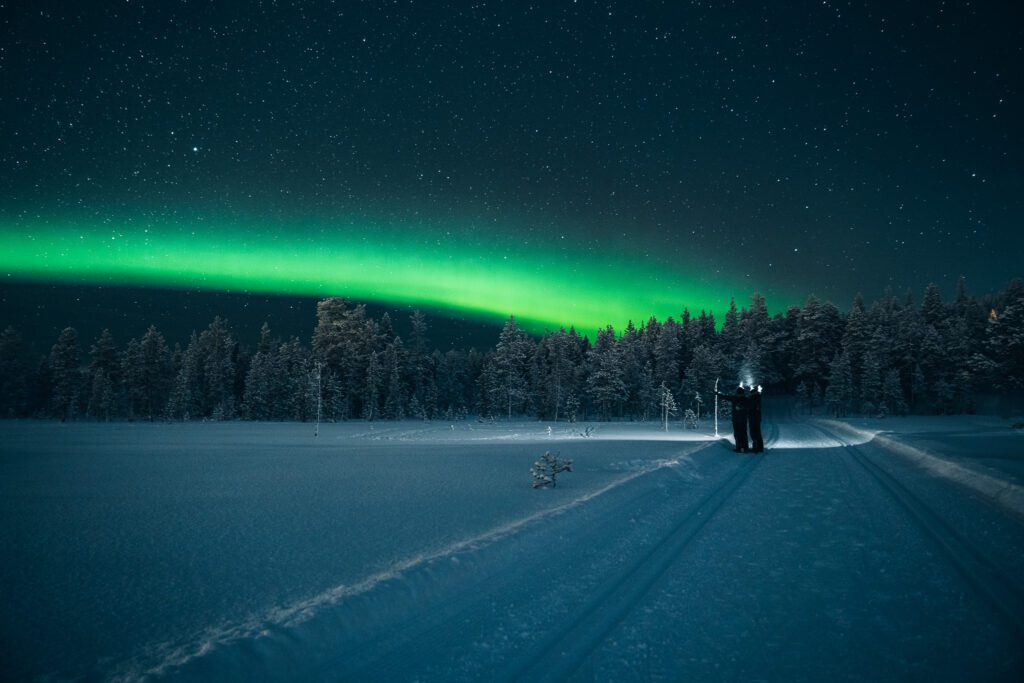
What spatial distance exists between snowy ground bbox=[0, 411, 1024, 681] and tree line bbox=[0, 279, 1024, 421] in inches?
2425

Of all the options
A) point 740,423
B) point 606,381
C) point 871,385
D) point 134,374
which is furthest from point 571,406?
point 134,374

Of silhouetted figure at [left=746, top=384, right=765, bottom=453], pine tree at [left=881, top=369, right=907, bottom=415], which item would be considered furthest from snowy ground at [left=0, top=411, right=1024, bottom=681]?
pine tree at [left=881, top=369, right=907, bottom=415]

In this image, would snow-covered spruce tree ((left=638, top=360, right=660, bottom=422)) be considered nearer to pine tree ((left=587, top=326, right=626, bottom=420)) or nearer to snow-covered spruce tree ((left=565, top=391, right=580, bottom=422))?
pine tree ((left=587, top=326, right=626, bottom=420))

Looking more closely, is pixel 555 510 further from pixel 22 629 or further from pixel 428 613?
pixel 22 629

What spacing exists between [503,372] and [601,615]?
257ft

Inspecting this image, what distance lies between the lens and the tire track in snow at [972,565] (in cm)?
504

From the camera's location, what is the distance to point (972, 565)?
20.8 feet

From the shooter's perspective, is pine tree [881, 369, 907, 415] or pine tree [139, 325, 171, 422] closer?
pine tree [881, 369, 907, 415]

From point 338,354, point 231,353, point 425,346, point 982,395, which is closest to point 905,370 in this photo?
point 982,395

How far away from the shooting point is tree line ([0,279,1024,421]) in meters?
74.2

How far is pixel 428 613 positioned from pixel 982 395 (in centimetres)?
9149

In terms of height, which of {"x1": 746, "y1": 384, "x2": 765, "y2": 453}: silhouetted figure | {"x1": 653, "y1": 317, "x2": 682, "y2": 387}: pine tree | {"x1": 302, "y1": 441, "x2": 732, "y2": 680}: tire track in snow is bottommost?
{"x1": 302, "y1": 441, "x2": 732, "y2": 680}: tire track in snow

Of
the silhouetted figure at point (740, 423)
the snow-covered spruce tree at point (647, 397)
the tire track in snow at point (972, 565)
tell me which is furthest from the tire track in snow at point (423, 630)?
the snow-covered spruce tree at point (647, 397)

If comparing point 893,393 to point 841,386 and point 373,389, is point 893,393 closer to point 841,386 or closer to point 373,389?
point 841,386
